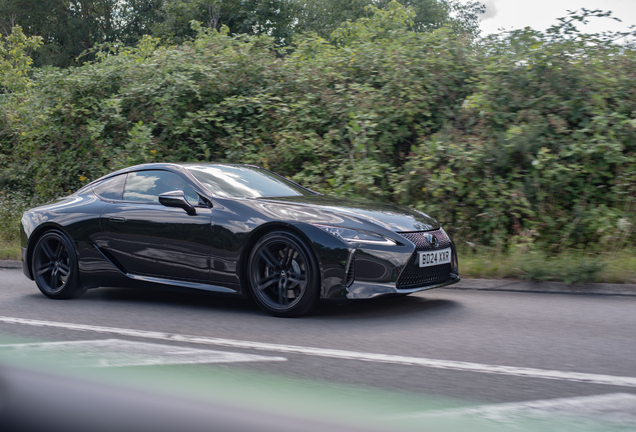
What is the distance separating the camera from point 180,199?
6.04 metres

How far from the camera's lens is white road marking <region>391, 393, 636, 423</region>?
2832mm

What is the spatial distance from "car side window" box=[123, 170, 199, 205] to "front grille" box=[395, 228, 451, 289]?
212 cm

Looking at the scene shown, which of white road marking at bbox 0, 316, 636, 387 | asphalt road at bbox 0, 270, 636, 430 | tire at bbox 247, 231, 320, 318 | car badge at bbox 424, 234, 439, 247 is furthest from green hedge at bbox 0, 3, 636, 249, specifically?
white road marking at bbox 0, 316, 636, 387

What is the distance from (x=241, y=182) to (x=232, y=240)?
0.98m

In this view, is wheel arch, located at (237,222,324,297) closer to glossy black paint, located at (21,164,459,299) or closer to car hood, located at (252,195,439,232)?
glossy black paint, located at (21,164,459,299)

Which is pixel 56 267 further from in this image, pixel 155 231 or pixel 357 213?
pixel 357 213

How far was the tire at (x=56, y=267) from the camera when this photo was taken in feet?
22.4

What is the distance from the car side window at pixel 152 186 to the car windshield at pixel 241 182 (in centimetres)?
17

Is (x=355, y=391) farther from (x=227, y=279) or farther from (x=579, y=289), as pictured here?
(x=579, y=289)

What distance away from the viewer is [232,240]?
5781mm

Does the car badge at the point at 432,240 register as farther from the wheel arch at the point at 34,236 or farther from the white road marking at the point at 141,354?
the wheel arch at the point at 34,236

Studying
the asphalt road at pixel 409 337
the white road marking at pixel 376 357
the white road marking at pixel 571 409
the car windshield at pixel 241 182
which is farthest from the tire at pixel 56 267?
the white road marking at pixel 571 409

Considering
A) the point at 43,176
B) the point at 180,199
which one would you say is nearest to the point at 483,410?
the point at 180,199

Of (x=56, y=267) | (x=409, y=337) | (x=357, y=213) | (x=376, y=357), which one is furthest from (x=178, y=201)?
(x=376, y=357)
